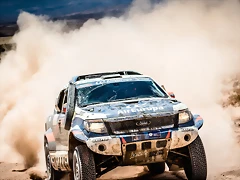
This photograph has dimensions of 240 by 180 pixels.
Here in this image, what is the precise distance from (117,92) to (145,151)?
142 centimetres

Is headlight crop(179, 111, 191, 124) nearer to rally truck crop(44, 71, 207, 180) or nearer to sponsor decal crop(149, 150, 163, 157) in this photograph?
rally truck crop(44, 71, 207, 180)

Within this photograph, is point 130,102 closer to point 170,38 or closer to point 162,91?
point 162,91

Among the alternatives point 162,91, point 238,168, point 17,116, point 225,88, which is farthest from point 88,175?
point 225,88

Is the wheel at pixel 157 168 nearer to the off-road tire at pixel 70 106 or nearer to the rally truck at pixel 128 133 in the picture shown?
the rally truck at pixel 128 133

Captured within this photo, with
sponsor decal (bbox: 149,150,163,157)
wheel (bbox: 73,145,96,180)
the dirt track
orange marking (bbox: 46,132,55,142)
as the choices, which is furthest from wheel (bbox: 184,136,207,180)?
orange marking (bbox: 46,132,55,142)

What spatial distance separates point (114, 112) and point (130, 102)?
0.53 m

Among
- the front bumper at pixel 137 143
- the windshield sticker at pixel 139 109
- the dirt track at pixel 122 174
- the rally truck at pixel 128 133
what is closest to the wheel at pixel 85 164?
the rally truck at pixel 128 133

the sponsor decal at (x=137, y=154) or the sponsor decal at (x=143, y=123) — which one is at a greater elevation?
the sponsor decal at (x=143, y=123)

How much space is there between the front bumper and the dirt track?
4.75 ft

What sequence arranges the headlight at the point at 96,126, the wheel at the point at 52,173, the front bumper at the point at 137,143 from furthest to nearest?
the wheel at the point at 52,173
the headlight at the point at 96,126
the front bumper at the point at 137,143

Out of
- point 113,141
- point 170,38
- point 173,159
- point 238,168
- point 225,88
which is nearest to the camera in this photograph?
point 113,141

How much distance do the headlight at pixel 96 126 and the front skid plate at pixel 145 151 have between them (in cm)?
36

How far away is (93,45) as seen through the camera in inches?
923

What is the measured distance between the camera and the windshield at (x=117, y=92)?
805 centimetres
